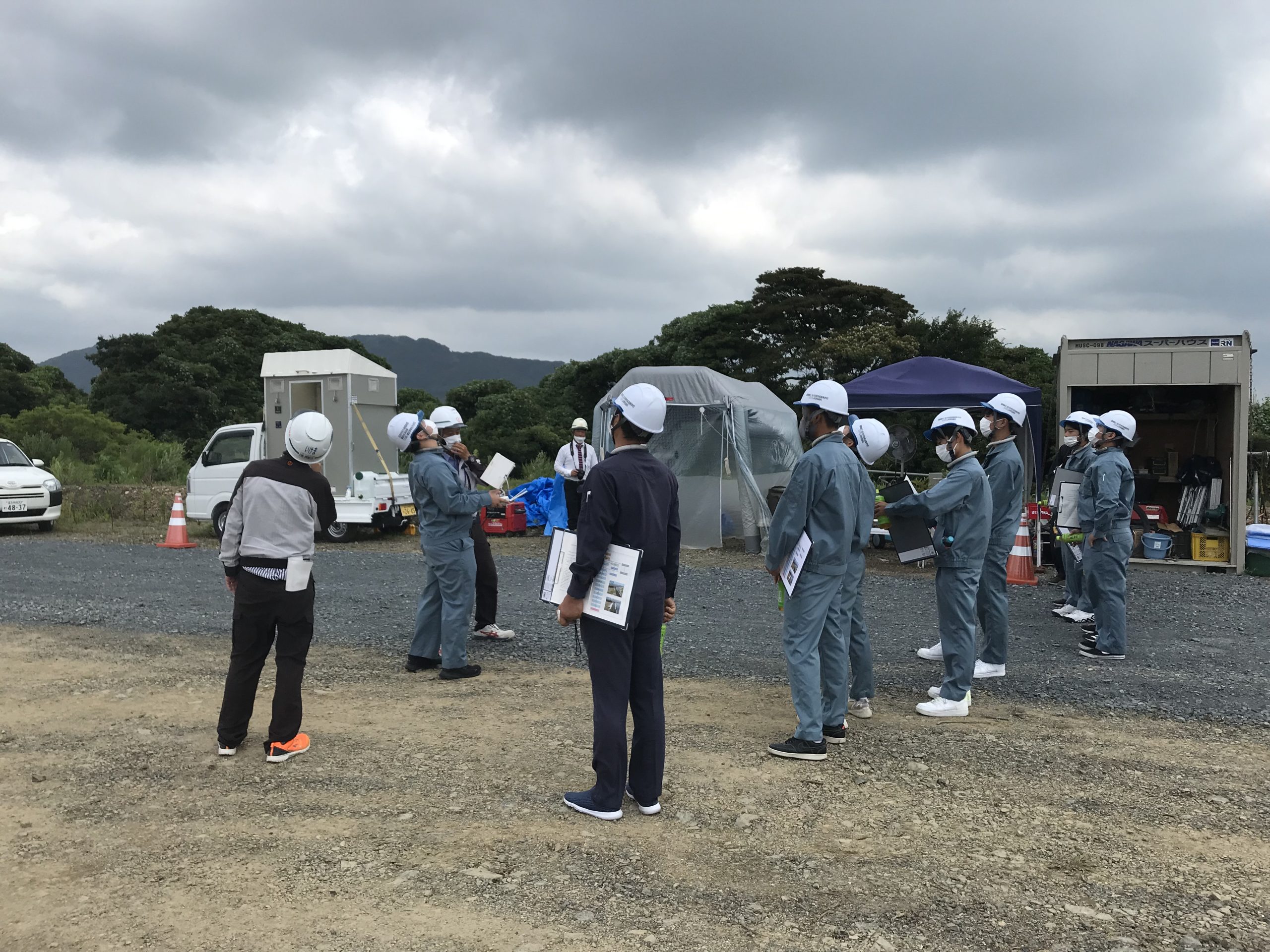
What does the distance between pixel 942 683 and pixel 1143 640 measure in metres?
3.25

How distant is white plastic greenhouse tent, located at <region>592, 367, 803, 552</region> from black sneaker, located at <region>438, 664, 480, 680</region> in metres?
Answer: 8.04

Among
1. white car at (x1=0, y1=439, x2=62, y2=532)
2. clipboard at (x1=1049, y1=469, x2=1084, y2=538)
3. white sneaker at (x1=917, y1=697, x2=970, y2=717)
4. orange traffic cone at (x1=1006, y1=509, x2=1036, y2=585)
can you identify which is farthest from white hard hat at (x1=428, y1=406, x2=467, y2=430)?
white car at (x1=0, y1=439, x2=62, y2=532)

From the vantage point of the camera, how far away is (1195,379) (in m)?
11.9

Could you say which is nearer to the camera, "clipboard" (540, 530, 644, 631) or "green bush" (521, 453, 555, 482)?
"clipboard" (540, 530, 644, 631)

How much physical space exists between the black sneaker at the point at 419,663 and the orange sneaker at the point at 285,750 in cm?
171

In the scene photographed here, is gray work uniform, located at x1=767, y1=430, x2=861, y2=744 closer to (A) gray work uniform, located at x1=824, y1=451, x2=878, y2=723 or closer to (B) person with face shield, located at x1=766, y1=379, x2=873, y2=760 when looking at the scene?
(B) person with face shield, located at x1=766, y1=379, x2=873, y2=760

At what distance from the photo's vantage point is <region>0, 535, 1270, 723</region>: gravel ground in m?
6.46

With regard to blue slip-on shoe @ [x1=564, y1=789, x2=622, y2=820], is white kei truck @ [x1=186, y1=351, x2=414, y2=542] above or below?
above

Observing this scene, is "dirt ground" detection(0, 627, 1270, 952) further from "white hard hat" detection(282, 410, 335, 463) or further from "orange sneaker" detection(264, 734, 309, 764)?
"white hard hat" detection(282, 410, 335, 463)

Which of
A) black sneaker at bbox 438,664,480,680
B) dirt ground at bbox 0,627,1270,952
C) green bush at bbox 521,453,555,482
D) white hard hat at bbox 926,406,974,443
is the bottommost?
dirt ground at bbox 0,627,1270,952

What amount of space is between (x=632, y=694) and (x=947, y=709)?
2414 mm

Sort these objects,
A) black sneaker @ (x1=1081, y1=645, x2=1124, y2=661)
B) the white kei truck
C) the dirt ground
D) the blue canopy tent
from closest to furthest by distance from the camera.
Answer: the dirt ground
black sneaker @ (x1=1081, y1=645, x2=1124, y2=661)
the blue canopy tent
the white kei truck

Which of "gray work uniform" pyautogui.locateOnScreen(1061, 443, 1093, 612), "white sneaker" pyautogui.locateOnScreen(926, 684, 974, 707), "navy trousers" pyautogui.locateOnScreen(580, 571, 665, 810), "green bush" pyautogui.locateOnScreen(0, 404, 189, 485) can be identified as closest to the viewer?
"navy trousers" pyautogui.locateOnScreen(580, 571, 665, 810)

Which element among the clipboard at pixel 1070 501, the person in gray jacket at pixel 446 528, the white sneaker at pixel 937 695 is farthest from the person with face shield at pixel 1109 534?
the person in gray jacket at pixel 446 528
